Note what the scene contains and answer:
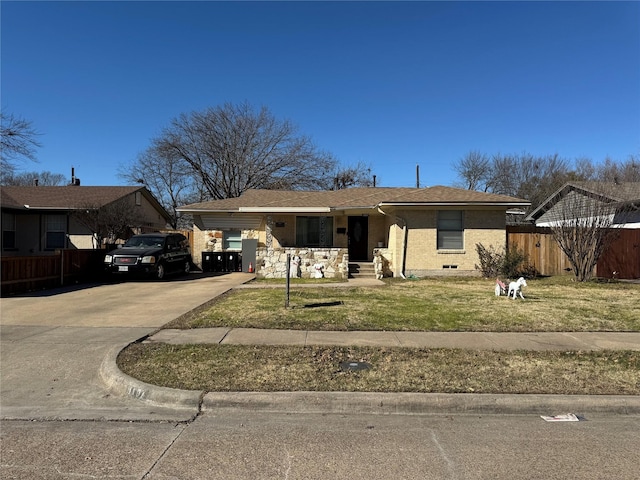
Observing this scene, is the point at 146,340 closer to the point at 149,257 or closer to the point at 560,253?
the point at 149,257

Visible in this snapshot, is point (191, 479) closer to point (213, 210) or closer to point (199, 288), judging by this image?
point (199, 288)

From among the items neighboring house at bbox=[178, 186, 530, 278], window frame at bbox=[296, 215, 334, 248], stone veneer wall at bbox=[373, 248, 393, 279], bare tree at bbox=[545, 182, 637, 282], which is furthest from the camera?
window frame at bbox=[296, 215, 334, 248]

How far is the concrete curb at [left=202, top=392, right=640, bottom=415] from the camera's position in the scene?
4469 mm

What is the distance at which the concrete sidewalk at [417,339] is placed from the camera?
657 cm

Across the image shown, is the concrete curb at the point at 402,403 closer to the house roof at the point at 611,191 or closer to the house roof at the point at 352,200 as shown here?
the house roof at the point at 352,200

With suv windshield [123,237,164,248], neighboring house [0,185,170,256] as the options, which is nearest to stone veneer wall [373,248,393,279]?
suv windshield [123,237,164,248]

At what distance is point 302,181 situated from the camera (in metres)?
35.4

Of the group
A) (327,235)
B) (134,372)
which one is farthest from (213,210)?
(134,372)

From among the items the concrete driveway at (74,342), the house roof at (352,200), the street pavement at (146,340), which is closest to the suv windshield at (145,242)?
the house roof at (352,200)

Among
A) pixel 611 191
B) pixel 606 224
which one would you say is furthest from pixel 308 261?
pixel 611 191

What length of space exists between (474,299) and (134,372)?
831 centimetres

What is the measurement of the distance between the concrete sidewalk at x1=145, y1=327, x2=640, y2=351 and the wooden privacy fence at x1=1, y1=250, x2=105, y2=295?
7.53 meters

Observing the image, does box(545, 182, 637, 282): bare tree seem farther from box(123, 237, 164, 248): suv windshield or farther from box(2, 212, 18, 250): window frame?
box(2, 212, 18, 250): window frame

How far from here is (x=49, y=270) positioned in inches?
541
